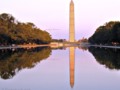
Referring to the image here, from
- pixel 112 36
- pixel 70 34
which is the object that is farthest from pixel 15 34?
pixel 70 34

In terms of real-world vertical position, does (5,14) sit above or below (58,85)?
above

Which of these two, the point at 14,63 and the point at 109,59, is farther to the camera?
the point at 109,59

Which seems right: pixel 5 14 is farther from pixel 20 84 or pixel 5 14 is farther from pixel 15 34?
pixel 20 84

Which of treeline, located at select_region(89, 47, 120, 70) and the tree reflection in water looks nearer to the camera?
the tree reflection in water

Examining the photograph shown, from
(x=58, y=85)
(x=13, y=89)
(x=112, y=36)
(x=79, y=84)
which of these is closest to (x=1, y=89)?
(x=13, y=89)

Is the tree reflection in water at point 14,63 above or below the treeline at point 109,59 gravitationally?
above

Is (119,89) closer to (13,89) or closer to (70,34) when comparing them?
(13,89)

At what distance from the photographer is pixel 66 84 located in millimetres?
10180

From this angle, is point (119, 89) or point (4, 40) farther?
point (4, 40)

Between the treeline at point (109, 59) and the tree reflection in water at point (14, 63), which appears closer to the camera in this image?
the tree reflection in water at point (14, 63)

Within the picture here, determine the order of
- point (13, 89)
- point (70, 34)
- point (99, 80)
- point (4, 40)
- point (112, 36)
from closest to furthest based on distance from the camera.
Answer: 1. point (13, 89)
2. point (99, 80)
3. point (4, 40)
4. point (112, 36)
5. point (70, 34)

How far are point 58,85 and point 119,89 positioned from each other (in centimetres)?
Result: 190

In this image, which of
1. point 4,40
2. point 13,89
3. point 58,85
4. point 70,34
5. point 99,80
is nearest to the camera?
point 13,89

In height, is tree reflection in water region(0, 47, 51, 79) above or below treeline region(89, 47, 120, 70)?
above
